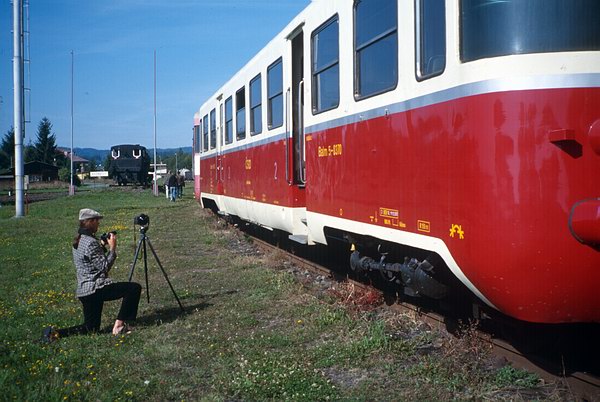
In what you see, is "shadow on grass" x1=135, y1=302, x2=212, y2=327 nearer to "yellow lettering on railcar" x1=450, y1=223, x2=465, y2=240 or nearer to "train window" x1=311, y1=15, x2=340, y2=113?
"train window" x1=311, y1=15, x2=340, y2=113

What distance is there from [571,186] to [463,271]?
1.06 meters

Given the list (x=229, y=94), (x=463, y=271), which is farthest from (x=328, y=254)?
(x=463, y=271)

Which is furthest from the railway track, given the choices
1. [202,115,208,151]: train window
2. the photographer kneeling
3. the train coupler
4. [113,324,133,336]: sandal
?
[202,115,208,151]: train window

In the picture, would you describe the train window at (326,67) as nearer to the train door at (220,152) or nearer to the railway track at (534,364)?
the railway track at (534,364)

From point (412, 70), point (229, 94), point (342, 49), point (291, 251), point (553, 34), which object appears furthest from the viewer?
point (229, 94)

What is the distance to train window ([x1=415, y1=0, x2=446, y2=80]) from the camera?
5250mm

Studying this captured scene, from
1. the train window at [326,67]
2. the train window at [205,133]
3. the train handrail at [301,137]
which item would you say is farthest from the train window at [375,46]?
the train window at [205,133]

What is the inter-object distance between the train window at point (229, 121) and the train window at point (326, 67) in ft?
22.7

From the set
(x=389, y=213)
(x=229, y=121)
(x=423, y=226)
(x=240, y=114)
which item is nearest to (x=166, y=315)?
(x=389, y=213)

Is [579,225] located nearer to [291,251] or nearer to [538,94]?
[538,94]

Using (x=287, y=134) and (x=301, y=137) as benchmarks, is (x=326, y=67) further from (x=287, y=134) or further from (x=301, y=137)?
(x=287, y=134)

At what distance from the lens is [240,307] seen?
8.06m

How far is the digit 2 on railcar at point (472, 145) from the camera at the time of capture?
14.4ft

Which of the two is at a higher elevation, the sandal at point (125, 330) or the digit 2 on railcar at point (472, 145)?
the digit 2 on railcar at point (472, 145)
